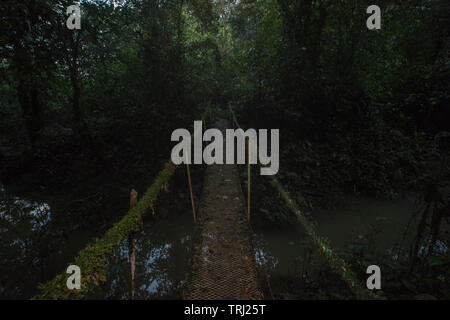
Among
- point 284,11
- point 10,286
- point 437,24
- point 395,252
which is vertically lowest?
point 10,286

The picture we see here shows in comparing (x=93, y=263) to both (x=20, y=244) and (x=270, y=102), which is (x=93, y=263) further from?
(x=270, y=102)

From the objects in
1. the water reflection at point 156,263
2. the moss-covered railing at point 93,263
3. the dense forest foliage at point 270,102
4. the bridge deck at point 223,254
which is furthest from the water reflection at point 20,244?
the bridge deck at point 223,254

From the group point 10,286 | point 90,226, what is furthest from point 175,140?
point 10,286

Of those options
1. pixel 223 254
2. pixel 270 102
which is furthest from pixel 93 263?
pixel 270 102

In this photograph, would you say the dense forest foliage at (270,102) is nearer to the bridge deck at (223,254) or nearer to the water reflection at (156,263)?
the bridge deck at (223,254)

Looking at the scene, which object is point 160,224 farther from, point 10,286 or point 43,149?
point 43,149

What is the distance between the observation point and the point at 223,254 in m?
2.82

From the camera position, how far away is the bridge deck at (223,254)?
2311 mm

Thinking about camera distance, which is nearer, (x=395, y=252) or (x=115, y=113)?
(x=395, y=252)

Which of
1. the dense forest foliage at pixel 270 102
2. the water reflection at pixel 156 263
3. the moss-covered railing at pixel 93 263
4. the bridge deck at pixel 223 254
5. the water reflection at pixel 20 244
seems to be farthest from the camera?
the dense forest foliage at pixel 270 102

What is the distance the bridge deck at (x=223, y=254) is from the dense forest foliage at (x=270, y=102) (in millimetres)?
1527

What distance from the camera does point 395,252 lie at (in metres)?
4.02
